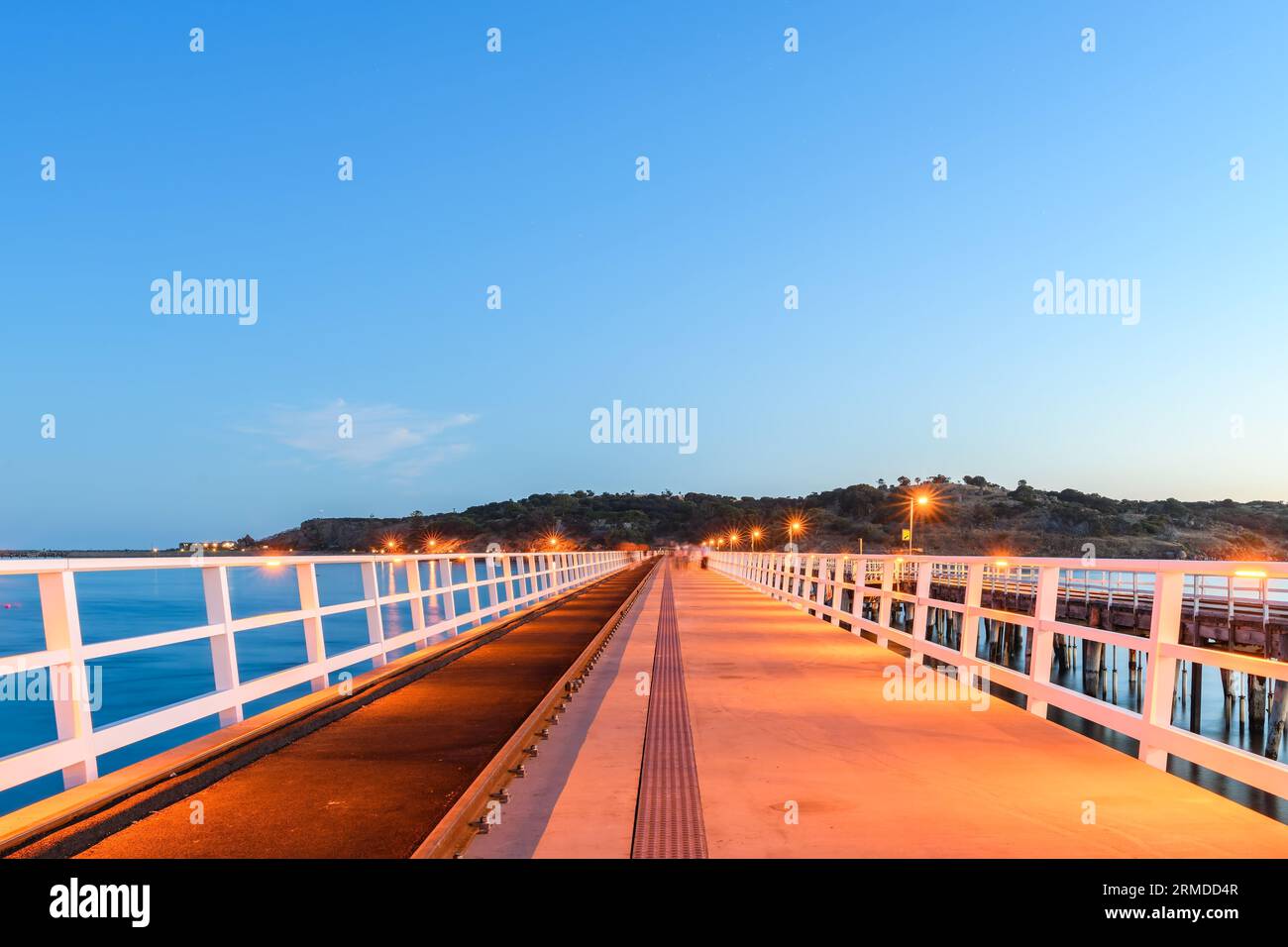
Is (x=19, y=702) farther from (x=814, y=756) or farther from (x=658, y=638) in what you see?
(x=814, y=756)

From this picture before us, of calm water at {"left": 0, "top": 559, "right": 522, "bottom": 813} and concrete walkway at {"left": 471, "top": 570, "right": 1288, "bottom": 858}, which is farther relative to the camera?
calm water at {"left": 0, "top": 559, "right": 522, "bottom": 813}

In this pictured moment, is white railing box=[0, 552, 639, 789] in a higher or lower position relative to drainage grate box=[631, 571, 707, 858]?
higher

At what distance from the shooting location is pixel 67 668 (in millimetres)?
5887

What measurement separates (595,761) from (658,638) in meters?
10.1

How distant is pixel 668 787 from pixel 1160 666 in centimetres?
322

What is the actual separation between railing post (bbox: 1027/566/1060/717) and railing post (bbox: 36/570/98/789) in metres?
6.60

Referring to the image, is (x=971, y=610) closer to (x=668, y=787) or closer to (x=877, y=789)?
(x=877, y=789)

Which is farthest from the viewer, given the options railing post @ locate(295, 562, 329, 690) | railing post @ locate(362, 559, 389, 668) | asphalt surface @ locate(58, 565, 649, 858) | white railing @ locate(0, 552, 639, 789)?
railing post @ locate(362, 559, 389, 668)

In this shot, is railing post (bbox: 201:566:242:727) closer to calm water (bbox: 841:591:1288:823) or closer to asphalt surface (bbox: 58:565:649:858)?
asphalt surface (bbox: 58:565:649:858)

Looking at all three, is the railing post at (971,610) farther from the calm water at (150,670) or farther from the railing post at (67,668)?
the calm water at (150,670)

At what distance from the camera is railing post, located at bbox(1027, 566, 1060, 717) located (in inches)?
349

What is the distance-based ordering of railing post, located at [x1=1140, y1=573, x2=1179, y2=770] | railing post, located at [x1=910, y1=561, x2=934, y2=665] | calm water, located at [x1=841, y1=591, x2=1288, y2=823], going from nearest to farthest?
1. railing post, located at [x1=1140, y1=573, x2=1179, y2=770]
2. railing post, located at [x1=910, y1=561, x2=934, y2=665]
3. calm water, located at [x1=841, y1=591, x2=1288, y2=823]

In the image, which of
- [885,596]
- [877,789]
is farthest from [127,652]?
[885,596]

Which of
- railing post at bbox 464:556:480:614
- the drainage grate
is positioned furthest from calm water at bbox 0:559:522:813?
the drainage grate
